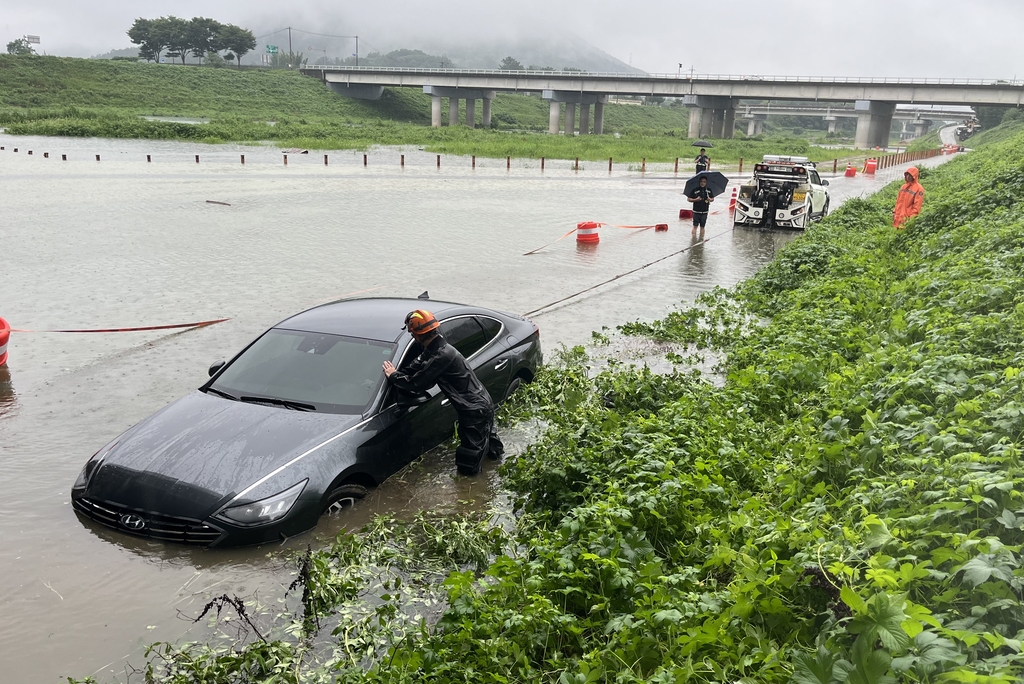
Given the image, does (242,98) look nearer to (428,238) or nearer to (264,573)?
(428,238)

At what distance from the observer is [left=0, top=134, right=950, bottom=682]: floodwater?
5.63 m

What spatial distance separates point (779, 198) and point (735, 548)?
828 inches

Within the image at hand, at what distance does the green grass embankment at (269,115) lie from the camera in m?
65.3

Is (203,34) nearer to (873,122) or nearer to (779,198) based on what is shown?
(873,122)

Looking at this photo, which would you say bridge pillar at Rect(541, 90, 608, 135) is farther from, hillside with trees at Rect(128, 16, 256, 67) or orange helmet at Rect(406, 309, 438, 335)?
orange helmet at Rect(406, 309, 438, 335)

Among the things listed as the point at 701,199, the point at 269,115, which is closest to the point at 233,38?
the point at 269,115

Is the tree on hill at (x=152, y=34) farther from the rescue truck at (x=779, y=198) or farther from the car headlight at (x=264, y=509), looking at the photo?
the car headlight at (x=264, y=509)

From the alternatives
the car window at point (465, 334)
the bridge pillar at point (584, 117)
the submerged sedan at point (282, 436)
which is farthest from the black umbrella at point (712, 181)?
the bridge pillar at point (584, 117)

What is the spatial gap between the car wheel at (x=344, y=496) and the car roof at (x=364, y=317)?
149cm

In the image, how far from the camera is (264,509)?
234 inches

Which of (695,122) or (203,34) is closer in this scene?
(695,122)

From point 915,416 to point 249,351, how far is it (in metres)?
5.62

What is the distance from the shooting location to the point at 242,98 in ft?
356

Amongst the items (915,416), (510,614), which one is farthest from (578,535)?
(915,416)
